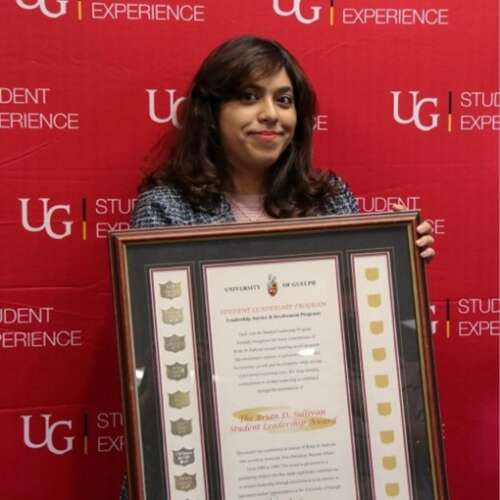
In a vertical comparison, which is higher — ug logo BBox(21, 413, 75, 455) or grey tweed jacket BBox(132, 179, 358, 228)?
grey tweed jacket BBox(132, 179, 358, 228)

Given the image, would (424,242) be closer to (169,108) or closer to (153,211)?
(153,211)

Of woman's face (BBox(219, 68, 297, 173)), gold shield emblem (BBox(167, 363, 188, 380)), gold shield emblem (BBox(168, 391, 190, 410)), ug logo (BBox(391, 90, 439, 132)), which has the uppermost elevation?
ug logo (BBox(391, 90, 439, 132))

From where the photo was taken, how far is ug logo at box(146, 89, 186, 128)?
55.7 inches

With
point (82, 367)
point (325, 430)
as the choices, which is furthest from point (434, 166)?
point (82, 367)

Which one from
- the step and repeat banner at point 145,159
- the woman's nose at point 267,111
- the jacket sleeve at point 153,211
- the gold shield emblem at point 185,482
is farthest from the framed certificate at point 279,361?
the step and repeat banner at point 145,159

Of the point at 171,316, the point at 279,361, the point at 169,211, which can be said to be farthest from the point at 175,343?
the point at 169,211

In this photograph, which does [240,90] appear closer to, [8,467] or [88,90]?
[88,90]

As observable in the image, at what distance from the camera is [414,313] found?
1.03 meters

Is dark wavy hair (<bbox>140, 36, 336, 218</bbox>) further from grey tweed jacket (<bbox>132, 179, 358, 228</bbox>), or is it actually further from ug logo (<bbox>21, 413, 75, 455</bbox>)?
ug logo (<bbox>21, 413, 75, 455</bbox>)

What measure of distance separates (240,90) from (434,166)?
527 mm

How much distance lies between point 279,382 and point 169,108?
2.29 feet

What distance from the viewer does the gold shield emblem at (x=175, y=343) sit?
3.27ft

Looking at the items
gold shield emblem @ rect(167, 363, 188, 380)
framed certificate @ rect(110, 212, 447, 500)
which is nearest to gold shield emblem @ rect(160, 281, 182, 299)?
framed certificate @ rect(110, 212, 447, 500)

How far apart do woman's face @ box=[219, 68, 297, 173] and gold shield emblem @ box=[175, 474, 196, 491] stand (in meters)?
0.58
